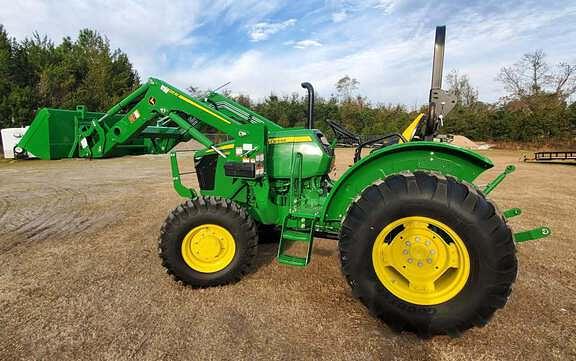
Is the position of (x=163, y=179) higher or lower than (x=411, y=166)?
lower

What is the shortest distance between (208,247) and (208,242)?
46mm

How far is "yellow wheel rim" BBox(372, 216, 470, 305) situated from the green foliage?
27625mm

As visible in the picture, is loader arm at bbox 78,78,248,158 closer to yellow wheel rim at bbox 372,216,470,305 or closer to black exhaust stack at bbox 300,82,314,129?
black exhaust stack at bbox 300,82,314,129

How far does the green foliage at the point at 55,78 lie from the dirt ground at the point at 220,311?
23353mm

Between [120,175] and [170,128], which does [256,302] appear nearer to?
[170,128]

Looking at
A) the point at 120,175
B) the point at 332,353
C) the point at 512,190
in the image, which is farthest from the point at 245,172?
the point at 120,175

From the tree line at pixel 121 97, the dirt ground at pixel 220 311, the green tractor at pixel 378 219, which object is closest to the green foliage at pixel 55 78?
the tree line at pixel 121 97

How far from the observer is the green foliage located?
72.5 feet

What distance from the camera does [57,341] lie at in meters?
2.24

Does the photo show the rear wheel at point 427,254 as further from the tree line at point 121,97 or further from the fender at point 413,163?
the tree line at point 121,97

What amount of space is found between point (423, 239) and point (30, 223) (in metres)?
5.88

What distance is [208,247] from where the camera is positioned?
116 inches

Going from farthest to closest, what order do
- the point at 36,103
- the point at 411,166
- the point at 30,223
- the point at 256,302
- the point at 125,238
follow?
the point at 36,103 → the point at 30,223 → the point at 125,238 → the point at 256,302 → the point at 411,166

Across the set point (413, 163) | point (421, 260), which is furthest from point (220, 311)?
point (413, 163)
